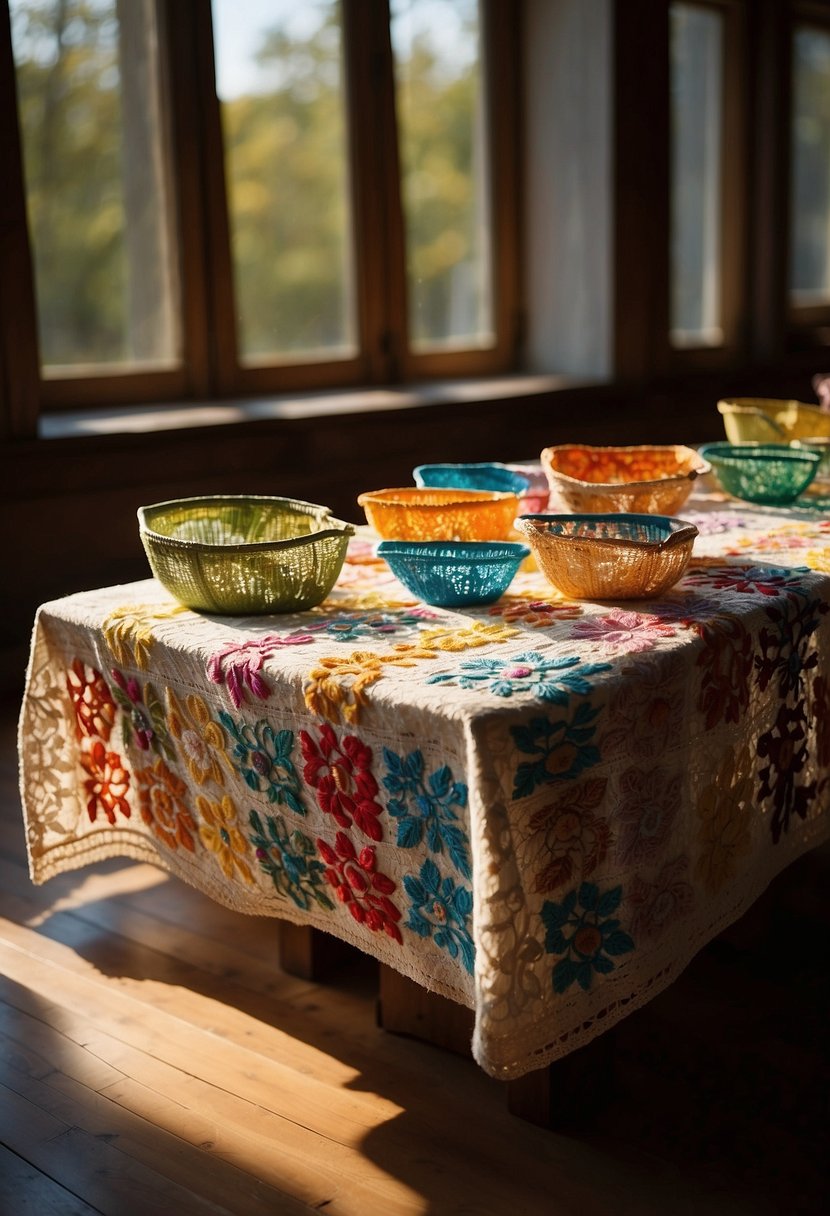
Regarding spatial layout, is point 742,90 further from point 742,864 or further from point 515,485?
point 742,864

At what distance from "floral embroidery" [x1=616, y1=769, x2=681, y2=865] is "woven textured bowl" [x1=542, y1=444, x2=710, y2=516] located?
668 mm

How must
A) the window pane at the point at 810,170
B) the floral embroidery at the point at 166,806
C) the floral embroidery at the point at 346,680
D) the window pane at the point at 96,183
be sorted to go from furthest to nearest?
the window pane at the point at 810,170 → the window pane at the point at 96,183 → the floral embroidery at the point at 166,806 → the floral embroidery at the point at 346,680

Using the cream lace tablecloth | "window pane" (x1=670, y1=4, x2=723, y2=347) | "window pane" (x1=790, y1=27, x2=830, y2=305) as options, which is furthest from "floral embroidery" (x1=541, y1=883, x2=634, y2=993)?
"window pane" (x1=790, y1=27, x2=830, y2=305)

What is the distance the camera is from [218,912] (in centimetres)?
219

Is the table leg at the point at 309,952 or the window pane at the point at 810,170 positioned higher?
the window pane at the point at 810,170

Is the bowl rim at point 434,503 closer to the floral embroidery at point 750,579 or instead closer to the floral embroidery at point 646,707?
the floral embroidery at point 750,579

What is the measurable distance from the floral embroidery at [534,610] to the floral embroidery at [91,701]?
535 mm

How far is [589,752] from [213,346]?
3.01 meters

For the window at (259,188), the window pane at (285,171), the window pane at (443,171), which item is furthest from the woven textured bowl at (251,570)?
the window pane at (443,171)

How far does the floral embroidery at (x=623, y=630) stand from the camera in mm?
1459

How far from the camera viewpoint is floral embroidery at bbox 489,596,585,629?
1586 millimetres

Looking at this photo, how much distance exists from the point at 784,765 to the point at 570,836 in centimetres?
48

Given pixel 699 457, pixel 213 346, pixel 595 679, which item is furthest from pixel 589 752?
pixel 213 346

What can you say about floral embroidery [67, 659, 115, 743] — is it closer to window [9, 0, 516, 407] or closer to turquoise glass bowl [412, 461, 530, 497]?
turquoise glass bowl [412, 461, 530, 497]
